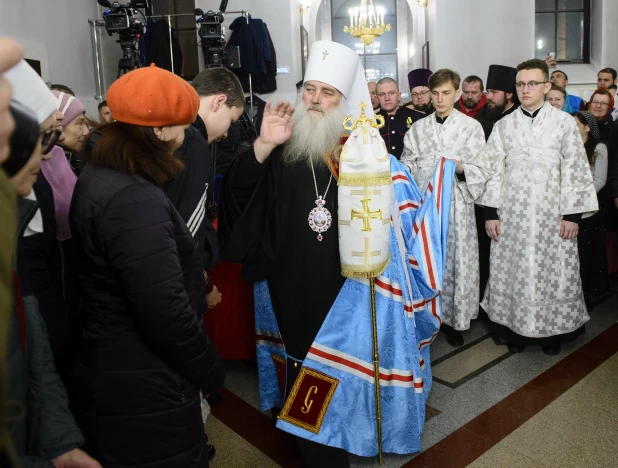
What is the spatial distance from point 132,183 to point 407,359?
4.96 feet

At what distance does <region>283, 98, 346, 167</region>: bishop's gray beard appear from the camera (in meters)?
2.47

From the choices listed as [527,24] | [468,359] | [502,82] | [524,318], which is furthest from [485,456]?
[527,24]

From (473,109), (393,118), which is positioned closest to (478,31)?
(473,109)

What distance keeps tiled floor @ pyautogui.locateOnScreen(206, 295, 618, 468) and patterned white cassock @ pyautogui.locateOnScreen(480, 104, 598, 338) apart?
26 centimetres

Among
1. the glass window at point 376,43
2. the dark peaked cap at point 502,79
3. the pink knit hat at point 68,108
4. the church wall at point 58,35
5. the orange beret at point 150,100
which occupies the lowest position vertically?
the orange beret at point 150,100

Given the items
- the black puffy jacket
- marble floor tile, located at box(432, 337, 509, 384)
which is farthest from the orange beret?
marble floor tile, located at box(432, 337, 509, 384)

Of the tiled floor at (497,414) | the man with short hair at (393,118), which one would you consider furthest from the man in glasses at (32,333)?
the man with short hair at (393,118)

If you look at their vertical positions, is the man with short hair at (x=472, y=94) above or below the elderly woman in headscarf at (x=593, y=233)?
above

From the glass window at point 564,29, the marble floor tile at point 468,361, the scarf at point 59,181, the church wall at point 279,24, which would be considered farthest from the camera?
the glass window at point 564,29

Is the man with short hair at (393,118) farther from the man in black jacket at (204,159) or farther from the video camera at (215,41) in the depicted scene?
the video camera at (215,41)

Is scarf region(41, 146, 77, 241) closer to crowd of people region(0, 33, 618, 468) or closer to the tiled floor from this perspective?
crowd of people region(0, 33, 618, 468)

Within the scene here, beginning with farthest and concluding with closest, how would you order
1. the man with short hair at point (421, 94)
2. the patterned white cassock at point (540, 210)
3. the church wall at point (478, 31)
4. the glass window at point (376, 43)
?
the glass window at point (376, 43)
the church wall at point (478, 31)
the man with short hair at point (421, 94)
the patterned white cassock at point (540, 210)

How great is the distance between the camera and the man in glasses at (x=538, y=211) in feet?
11.9

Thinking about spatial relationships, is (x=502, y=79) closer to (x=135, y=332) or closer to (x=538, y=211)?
(x=538, y=211)
